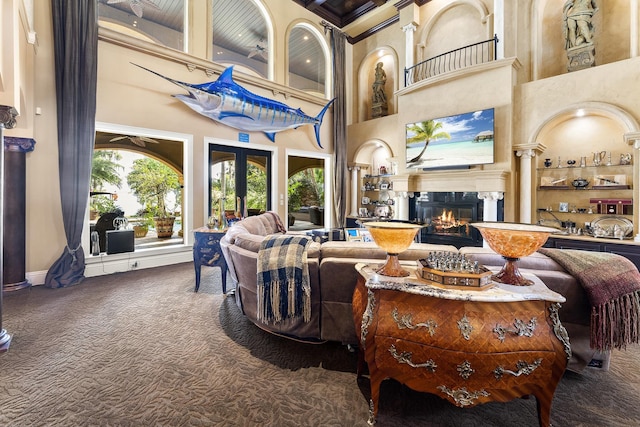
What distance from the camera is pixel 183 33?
5.24 metres

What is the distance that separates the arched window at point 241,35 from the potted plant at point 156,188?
292 centimetres

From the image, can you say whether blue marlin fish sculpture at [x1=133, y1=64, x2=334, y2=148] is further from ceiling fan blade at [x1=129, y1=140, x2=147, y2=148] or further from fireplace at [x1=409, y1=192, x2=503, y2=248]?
fireplace at [x1=409, y1=192, x2=503, y2=248]

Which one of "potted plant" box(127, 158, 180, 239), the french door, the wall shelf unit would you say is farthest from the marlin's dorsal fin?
the wall shelf unit

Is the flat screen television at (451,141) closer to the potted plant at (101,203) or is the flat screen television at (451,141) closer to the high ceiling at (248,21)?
the high ceiling at (248,21)

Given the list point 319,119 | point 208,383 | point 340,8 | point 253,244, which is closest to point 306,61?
point 340,8

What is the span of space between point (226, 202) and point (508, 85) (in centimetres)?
589

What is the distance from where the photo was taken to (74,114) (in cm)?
393

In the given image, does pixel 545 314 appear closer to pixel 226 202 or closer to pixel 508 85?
pixel 508 85

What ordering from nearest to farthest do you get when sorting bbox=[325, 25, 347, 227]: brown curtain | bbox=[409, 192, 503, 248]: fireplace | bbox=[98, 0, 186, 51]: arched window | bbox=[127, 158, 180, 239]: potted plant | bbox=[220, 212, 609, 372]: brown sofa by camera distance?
bbox=[220, 212, 609, 372]: brown sofa < bbox=[98, 0, 186, 51]: arched window < bbox=[409, 192, 503, 248]: fireplace < bbox=[127, 158, 180, 239]: potted plant < bbox=[325, 25, 347, 227]: brown curtain

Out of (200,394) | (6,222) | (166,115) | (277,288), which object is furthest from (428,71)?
(6,222)

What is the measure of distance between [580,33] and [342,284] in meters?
6.08

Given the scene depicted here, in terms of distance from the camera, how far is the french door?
571 centimetres

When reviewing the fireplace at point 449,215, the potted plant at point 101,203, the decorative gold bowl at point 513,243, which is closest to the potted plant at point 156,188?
the potted plant at point 101,203

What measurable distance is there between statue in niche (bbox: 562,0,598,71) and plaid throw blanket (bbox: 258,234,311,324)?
5901 millimetres
